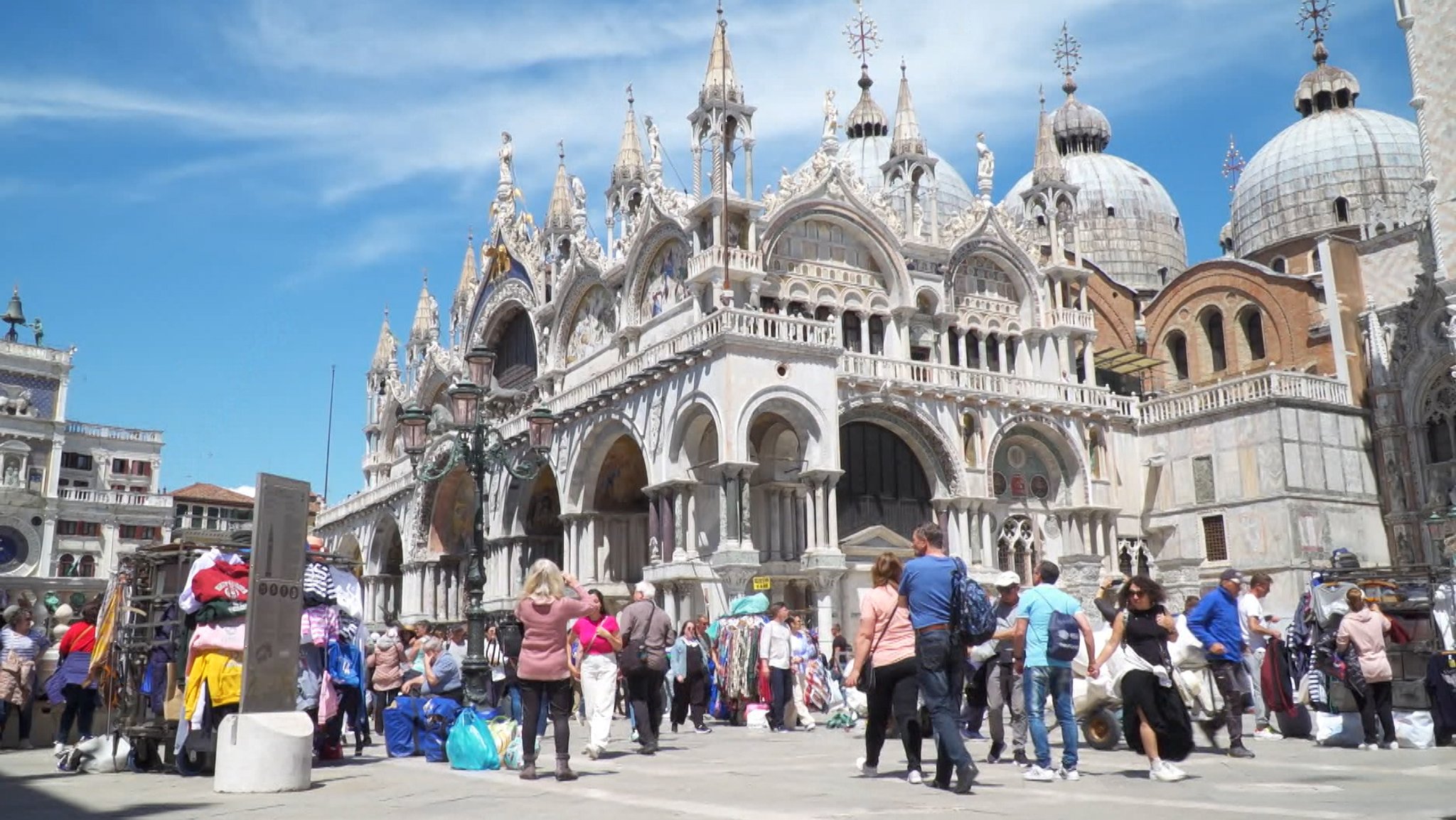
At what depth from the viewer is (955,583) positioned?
28.0 ft

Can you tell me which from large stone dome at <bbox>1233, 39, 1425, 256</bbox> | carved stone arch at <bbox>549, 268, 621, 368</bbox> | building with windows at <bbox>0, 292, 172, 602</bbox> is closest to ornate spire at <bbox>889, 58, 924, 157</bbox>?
carved stone arch at <bbox>549, 268, 621, 368</bbox>

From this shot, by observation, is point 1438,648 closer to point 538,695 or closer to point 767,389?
point 538,695

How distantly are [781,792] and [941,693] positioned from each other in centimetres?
127

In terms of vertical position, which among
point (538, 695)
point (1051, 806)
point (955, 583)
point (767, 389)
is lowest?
point (1051, 806)

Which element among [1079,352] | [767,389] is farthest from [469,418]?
[1079,352]

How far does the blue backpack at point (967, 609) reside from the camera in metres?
8.53

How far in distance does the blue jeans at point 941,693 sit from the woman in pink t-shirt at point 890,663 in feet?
0.33

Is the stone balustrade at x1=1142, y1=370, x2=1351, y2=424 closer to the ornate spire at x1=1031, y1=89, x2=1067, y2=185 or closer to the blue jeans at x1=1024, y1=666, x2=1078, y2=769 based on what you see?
the ornate spire at x1=1031, y1=89, x2=1067, y2=185

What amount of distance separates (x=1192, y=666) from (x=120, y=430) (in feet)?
188

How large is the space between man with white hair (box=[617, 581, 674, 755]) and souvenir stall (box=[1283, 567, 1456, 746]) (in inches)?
245

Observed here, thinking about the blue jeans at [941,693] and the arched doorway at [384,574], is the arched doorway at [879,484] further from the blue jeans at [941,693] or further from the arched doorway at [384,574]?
the arched doorway at [384,574]

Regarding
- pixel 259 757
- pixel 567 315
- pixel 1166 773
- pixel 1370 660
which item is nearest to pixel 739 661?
pixel 1370 660

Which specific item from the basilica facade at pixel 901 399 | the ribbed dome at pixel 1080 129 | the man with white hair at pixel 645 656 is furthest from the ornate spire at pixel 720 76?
the ribbed dome at pixel 1080 129

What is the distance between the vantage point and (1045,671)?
8.95 meters
